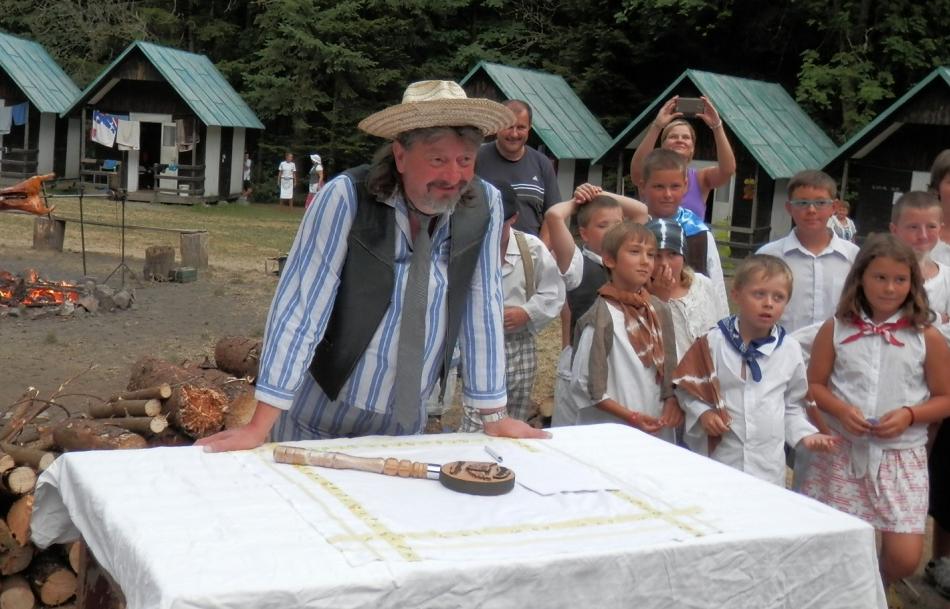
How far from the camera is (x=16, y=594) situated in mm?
4273

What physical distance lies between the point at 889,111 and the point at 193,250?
42.2 ft

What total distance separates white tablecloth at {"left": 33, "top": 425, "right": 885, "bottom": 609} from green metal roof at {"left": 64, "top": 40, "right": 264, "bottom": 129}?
27295mm

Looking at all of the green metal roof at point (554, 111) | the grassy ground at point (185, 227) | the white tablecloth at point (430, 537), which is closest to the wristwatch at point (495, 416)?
the white tablecloth at point (430, 537)

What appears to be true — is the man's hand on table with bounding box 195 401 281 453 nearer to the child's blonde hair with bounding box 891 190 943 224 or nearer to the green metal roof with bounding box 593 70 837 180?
the child's blonde hair with bounding box 891 190 943 224

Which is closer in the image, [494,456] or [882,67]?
[494,456]

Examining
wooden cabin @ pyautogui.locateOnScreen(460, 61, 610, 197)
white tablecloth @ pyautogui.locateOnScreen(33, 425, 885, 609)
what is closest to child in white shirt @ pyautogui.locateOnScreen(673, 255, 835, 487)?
white tablecloth @ pyautogui.locateOnScreen(33, 425, 885, 609)

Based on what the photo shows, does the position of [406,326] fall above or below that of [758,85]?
below

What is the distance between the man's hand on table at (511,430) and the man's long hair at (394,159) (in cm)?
71

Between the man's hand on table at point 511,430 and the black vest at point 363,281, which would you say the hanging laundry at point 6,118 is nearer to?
the black vest at point 363,281

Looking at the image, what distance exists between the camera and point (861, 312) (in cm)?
415

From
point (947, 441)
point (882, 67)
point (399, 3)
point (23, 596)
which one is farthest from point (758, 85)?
point (23, 596)

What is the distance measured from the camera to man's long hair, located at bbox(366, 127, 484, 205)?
2.95 metres

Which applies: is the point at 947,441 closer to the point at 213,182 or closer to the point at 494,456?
the point at 494,456

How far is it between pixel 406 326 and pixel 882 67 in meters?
25.5
